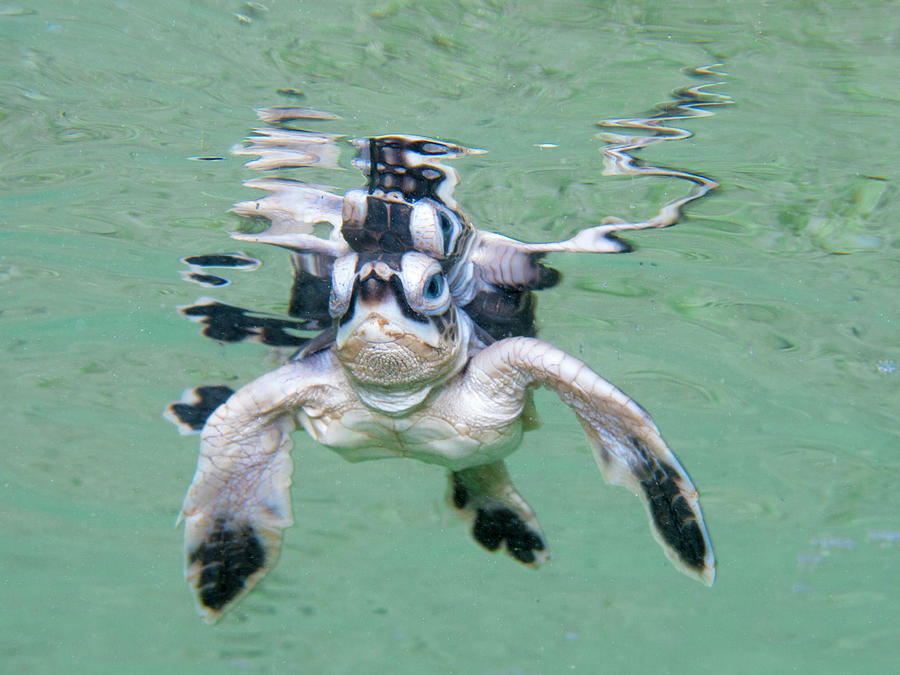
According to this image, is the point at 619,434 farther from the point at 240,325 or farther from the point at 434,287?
the point at 240,325

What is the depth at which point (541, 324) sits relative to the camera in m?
6.97

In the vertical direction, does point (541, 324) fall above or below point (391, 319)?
below

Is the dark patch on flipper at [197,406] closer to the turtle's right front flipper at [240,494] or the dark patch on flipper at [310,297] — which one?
the dark patch on flipper at [310,297]

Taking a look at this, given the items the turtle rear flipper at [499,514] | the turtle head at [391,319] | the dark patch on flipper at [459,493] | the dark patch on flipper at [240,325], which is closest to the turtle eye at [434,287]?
the turtle head at [391,319]

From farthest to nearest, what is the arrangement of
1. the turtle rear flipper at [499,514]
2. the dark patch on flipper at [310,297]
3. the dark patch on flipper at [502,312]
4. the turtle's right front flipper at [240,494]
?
the dark patch on flipper at [310,297] < the dark patch on flipper at [502,312] < the turtle rear flipper at [499,514] < the turtle's right front flipper at [240,494]

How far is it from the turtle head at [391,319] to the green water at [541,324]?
6.42ft

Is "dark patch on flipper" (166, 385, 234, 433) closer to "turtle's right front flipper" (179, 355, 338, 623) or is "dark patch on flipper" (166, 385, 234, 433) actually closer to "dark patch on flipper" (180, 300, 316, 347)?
"dark patch on flipper" (180, 300, 316, 347)

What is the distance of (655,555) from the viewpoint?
12219mm

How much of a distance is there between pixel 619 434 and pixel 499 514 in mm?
1781

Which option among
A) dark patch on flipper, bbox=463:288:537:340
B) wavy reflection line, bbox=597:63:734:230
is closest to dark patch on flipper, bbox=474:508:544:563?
dark patch on flipper, bbox=463:288:537:340

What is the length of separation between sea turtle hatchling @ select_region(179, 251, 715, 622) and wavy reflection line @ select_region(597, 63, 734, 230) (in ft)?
7.04

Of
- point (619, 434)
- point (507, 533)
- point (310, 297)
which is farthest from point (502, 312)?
point (619, 434)

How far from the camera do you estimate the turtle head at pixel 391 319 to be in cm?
290

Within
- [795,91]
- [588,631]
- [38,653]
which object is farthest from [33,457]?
[795,91]
